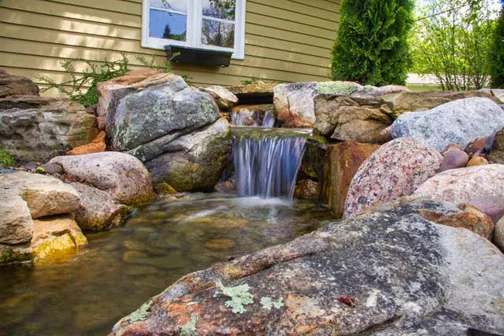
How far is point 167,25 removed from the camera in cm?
850

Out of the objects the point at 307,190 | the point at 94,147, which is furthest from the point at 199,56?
the point at 307,190

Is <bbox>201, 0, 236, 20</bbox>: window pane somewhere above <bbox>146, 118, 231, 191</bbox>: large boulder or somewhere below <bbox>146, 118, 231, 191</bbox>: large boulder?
above

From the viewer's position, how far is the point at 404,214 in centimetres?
213

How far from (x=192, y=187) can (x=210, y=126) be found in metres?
0.88

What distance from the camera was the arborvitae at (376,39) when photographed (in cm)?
791

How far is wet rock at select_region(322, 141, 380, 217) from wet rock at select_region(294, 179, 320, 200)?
60 cm

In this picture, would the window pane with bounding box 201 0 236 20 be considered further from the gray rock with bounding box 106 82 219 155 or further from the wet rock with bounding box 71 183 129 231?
the wet rock with bounding box 71 183 129 231

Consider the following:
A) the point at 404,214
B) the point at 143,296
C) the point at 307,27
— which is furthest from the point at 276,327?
the point at 307,27

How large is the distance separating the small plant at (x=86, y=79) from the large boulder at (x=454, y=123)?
490cm

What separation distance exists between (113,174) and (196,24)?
16.4ft

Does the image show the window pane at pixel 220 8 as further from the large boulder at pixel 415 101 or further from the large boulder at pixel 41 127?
the large boulder at pixel 415 101

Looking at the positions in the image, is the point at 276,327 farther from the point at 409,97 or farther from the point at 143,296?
the point at 409,97

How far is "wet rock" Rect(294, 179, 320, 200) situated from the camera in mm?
5590

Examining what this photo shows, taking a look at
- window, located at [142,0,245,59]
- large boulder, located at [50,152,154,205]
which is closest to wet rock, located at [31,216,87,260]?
large boulder, located at [50,152,154,205]
